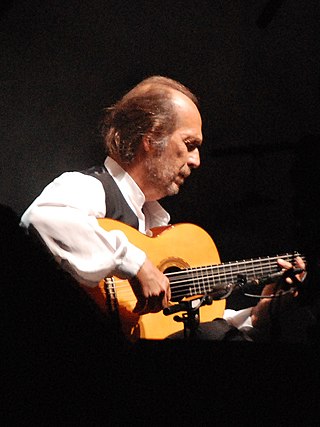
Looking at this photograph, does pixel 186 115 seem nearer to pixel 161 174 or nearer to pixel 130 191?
pixel 161 174

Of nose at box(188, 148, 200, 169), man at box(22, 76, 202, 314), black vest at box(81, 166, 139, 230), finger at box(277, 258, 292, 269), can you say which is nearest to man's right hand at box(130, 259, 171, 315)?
man at box(22, 76, 202, 314)

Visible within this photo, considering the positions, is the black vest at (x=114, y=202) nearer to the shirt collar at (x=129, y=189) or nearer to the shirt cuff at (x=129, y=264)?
the shirt collar at (x=129, y=189)

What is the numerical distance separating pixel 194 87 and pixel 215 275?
0.99 metres

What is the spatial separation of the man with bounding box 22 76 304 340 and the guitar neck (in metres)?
0.08

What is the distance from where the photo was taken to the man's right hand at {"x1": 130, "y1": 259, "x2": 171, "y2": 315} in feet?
6.50

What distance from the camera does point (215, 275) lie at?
90.7 inches

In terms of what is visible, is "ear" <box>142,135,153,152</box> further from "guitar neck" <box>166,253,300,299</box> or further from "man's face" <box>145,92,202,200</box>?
"guitar neck" <box>166,253,300,299</box>

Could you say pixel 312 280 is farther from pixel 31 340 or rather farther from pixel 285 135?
pixel 285 135

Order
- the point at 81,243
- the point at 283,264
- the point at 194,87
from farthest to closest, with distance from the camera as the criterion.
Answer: the point at 194,87
the point at 283,264
the point at 81,243

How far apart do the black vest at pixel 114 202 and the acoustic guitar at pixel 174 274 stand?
48 millimetres

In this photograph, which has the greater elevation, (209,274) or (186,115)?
(186,115)

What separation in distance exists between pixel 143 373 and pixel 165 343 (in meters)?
0.07

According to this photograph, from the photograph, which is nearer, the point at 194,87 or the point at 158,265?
the point at 158,265

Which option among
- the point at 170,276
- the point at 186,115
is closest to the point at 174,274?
the point at 170,276
